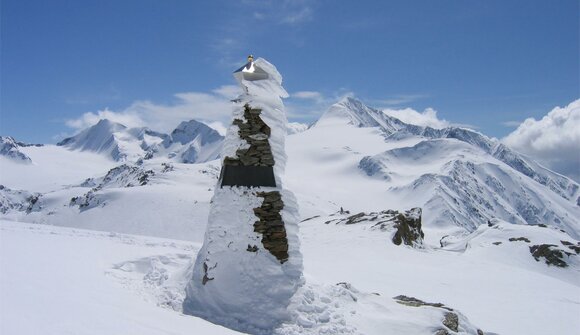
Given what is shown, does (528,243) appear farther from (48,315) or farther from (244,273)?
(48,315)

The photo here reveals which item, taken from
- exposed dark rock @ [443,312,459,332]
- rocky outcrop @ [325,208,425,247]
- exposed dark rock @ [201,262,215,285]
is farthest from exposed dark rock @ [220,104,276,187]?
rocky outcrop @ [325,208,425,247]

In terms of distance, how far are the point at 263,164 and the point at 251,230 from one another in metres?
2.05

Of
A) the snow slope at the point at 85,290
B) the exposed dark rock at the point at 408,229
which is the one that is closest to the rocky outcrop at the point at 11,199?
the exposed dark rock at the point at 408,229

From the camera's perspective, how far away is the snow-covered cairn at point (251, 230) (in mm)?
13148

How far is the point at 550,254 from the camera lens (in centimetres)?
4216

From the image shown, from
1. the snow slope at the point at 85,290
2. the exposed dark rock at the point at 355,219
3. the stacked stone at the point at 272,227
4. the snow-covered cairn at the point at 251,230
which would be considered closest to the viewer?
the snow slope at the point at 85,290

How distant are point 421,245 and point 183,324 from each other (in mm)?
28885

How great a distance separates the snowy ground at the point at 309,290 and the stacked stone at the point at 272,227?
61.2 inches

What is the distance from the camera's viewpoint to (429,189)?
603 feet

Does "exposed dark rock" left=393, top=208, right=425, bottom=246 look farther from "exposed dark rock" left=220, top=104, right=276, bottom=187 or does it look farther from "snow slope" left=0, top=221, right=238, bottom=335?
"exposed dark rock" left=220, top=104, right=276, bottom=187

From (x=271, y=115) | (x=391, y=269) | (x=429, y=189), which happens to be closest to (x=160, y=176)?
(x=391, y=269)

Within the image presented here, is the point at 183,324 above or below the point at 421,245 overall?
below

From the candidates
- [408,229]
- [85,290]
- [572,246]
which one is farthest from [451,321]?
[572,246]

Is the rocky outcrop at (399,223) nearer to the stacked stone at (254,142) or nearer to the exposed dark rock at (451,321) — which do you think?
the exposed dark rock at (451,321)
